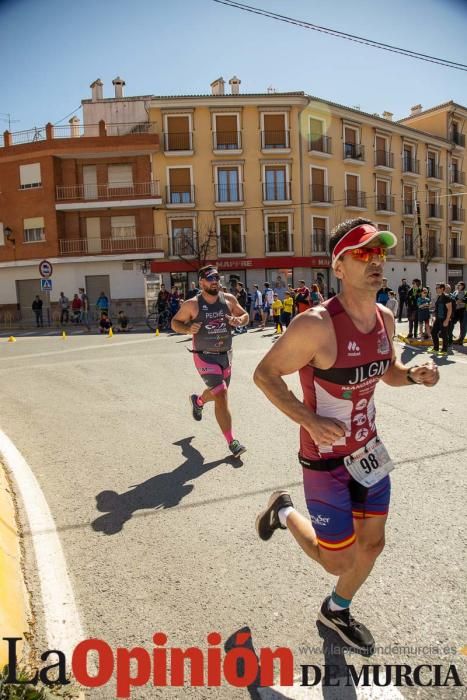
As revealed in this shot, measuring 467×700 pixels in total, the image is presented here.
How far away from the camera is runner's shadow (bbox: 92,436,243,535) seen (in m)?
3.81

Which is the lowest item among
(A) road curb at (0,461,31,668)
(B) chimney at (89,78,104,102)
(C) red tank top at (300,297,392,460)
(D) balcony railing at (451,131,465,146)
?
(A) road curb at (0,461,31,668)

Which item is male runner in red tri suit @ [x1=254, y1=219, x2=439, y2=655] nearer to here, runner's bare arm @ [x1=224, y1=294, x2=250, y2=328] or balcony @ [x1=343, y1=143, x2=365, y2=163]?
runner's bare arm @ [x1=224, y1=294, x2=250, y2=328]

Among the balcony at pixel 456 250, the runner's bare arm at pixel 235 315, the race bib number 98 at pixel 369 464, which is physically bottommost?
the race bib number 98 at pixel 369 464

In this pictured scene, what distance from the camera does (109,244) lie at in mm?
33875

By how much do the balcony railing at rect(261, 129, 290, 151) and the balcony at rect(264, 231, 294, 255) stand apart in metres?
5.74

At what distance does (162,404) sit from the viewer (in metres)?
7.57

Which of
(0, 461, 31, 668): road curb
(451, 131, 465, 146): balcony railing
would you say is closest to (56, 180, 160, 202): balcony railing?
(451, 131, 465, 146): balcony railing

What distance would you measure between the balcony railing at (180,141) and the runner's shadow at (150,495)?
32418 millimetres

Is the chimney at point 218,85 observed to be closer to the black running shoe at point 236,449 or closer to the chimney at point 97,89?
the chimney at point 97,89

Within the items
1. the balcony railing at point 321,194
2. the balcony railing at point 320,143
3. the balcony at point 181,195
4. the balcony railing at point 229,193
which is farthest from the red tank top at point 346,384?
the balcony railing at point 320,143

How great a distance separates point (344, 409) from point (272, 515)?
0.95 m

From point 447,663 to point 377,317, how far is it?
1608mm

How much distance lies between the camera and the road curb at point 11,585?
2.45 meters

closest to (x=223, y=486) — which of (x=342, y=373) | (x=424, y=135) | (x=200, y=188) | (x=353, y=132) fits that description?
(x=342, y=373)
